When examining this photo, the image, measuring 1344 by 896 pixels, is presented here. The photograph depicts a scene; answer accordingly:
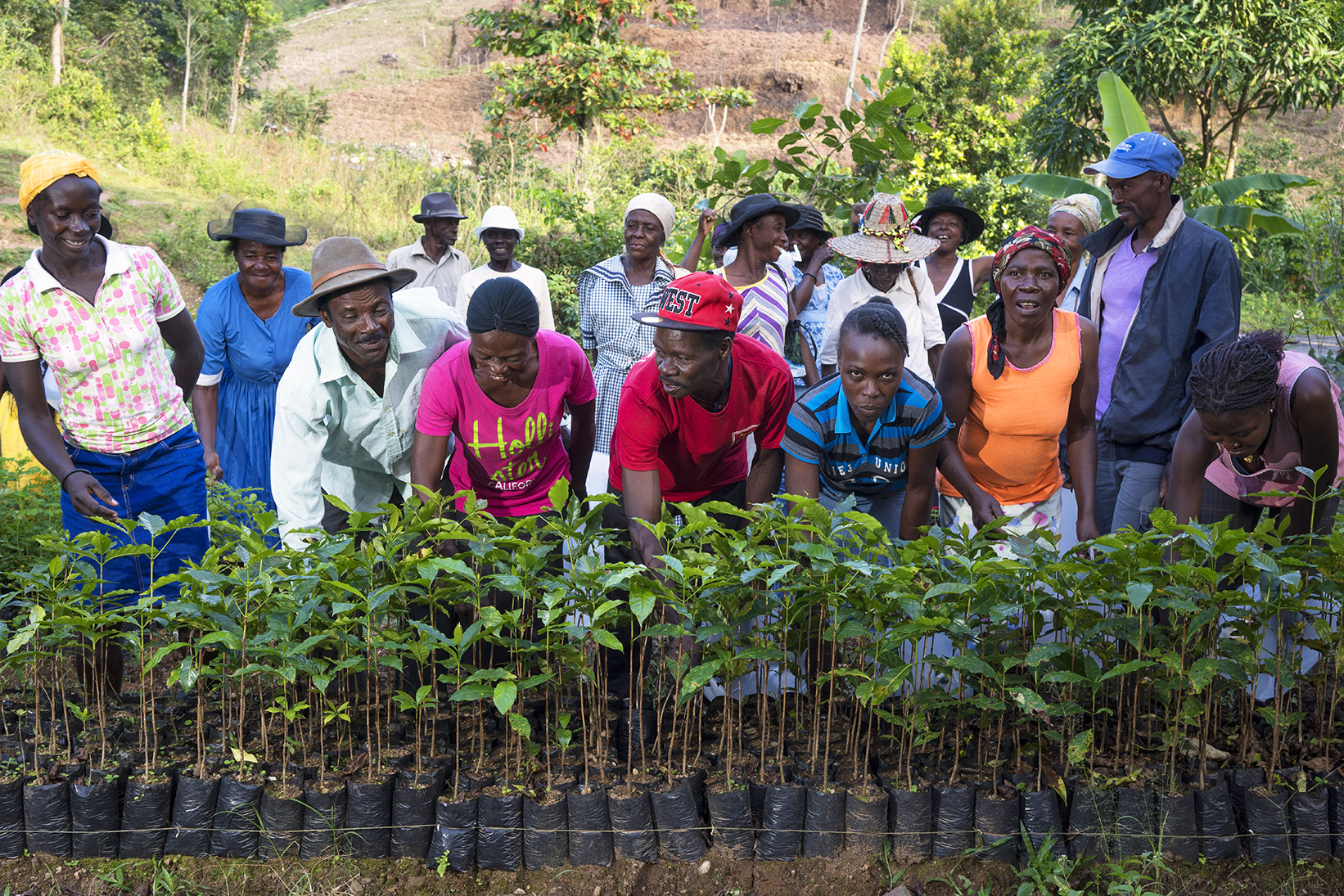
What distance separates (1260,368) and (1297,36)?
12895mm

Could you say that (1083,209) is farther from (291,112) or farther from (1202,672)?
(291,112)

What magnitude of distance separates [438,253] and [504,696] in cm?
449

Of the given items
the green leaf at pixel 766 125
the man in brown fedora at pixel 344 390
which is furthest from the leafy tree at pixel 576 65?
the man in brown fedora at pixel 344 390

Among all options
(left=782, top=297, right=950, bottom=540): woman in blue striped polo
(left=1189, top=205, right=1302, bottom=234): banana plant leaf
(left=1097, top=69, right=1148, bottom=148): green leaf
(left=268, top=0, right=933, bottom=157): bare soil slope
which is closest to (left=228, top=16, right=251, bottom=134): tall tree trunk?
(left=268, top=0, right=933, bottom=157): bare soil slope

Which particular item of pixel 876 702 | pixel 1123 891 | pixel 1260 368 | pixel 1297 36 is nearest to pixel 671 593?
pixel 876 702

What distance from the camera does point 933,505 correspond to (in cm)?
384

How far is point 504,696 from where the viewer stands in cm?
243

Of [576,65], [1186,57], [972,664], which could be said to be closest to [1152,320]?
[972,664]

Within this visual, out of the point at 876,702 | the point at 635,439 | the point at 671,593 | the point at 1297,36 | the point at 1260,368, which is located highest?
the point at 1297,36

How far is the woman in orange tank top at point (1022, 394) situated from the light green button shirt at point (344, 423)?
6.23ft

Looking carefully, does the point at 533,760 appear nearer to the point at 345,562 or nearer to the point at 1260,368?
the point at 345,562

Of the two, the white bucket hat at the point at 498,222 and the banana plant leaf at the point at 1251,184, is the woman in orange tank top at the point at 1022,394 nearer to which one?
the white bucket hat at the point at 498,222

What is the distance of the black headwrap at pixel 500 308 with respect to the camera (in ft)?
10.0

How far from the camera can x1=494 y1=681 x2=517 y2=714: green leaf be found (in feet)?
7.90
